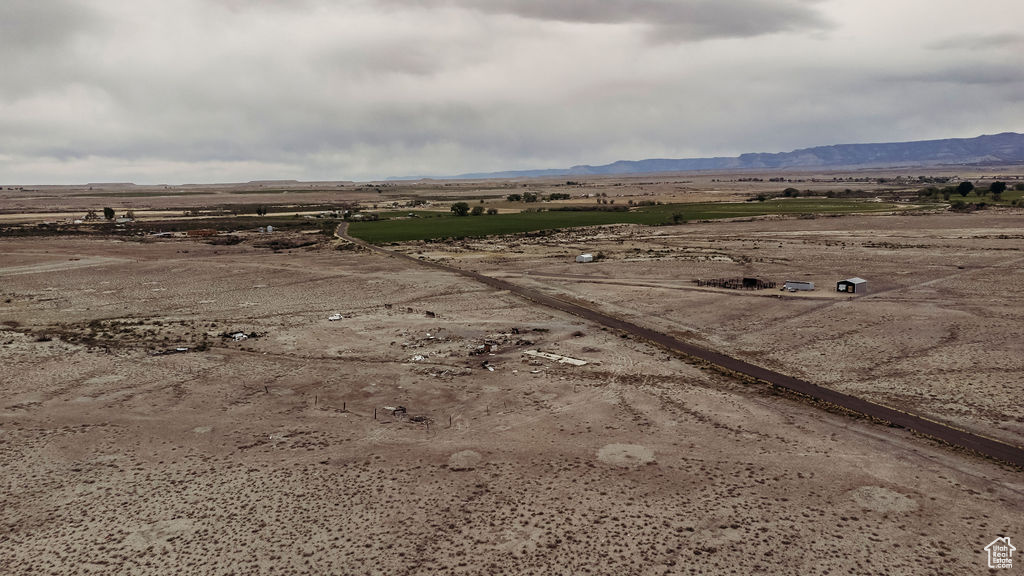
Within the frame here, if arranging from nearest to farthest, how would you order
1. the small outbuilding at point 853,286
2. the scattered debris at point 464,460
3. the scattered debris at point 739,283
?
the scattered debris at point 464,460
the small outbuilding at point 853,286
the scattered debris at point 739,283

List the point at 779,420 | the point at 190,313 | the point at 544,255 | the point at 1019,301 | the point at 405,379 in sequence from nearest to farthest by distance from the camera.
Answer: the point at 779,420
the point at 405,379
the point at 1019,301
the point at 190,313
the point at 544,255

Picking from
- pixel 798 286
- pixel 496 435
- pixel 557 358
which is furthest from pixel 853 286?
pixel 496 435

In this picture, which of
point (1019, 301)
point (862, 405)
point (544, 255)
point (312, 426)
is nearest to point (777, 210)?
point (544, 255)

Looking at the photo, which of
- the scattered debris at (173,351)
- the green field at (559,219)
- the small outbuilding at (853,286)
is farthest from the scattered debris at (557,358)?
the green field at (559,219)

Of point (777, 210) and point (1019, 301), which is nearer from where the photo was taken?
point (1019, 301)

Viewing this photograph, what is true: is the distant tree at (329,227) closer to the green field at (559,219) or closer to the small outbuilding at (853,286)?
the green field at (559,219)

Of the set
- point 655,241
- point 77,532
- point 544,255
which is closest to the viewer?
point 77,532

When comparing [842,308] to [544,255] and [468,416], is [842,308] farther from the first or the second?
[544,255]
